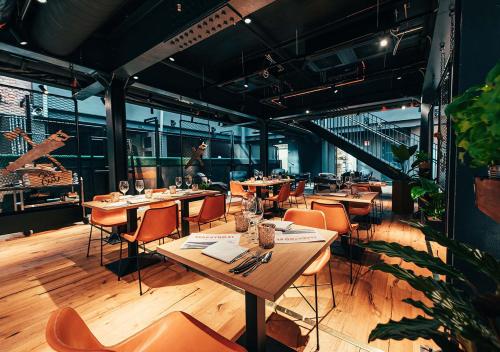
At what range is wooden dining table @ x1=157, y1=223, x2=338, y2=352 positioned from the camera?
948mm

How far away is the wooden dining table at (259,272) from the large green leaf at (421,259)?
395mm

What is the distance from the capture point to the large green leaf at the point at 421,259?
76cm

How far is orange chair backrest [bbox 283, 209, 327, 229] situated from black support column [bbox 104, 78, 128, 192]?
3553mm

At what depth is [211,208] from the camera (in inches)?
132

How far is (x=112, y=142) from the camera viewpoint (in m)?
4.24

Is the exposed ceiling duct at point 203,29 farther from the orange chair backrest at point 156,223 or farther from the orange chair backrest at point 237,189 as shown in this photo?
the orange chair backrest at point 237,189

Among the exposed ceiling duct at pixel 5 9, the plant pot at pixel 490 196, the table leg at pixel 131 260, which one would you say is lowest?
the table leg at pixel 131 260

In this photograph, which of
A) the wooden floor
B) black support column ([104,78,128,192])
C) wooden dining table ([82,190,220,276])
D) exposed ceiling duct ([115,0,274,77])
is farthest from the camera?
black support column ([104,78,128,192])

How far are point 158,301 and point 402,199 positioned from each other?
6.21 meters

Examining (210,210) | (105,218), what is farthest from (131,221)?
(210,210)

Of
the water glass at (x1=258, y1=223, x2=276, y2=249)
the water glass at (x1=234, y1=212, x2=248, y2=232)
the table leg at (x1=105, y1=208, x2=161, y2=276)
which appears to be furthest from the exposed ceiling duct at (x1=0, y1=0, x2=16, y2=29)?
the water glass at (x1=258, y1=223, x2=276, y2=249)

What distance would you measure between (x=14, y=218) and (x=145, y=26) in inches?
167

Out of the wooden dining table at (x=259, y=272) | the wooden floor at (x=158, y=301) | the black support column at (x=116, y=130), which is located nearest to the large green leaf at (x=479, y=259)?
the wooden dining table at (x=259, y=272)

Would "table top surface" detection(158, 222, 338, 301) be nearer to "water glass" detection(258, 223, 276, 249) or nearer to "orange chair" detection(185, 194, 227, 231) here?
"water glass" detection(258, 223, 276, 249)
